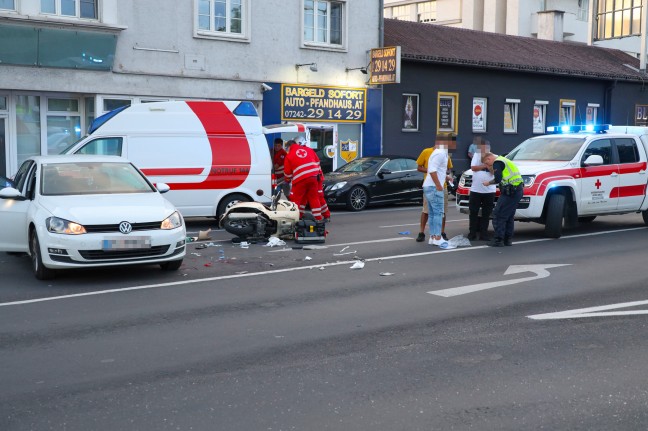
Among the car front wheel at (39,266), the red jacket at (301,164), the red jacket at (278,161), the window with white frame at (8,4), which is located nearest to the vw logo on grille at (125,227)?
the car front wheel at (39,266)

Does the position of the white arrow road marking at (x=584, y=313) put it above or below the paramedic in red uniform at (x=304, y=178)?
below

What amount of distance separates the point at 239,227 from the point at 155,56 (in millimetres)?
10489

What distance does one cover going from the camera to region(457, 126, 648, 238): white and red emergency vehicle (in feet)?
43.8

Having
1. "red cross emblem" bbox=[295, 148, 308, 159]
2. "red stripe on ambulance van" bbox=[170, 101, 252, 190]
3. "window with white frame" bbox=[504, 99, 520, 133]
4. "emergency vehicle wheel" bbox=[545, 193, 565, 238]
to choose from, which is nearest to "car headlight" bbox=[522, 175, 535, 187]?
"emergency vehicle wheel" bbox=[545, 193, 565, 238]

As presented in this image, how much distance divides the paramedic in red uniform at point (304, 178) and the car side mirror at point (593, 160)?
186 inches

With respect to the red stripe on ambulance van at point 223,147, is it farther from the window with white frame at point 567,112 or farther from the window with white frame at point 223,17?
the window with white frame at point 567,112

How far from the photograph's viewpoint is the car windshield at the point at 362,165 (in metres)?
20.4

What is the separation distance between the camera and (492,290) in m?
8.90

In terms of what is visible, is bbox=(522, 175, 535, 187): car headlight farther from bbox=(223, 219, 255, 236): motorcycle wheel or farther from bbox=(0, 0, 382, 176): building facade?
bbox=(0, 0, 382, 176): building facade

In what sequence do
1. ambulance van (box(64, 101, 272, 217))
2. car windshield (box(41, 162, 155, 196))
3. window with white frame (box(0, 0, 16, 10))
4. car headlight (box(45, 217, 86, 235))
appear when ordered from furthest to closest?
1. window with white frame (box(0, 0, 16, 10))
2. ambulance van (box(64, 101, 272, 217))
3. car windshield (box(41, 162, 155, 196))
4. car headlight (box(45, 217, 86, 235))

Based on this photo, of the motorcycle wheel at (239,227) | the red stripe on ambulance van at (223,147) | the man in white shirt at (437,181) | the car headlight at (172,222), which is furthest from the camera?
the red stripe on ambulance van at (223,147)

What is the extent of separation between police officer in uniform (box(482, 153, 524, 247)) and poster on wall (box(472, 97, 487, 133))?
18361 millimetres

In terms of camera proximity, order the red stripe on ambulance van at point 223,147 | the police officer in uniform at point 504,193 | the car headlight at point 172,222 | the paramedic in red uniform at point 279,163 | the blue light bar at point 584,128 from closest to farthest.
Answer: the car headlight at point 172,222
the police officer in uniform at point 504,193
the blue light bar at point 584,128
the red stripe on ambulance van at point 223,147
the paramedic in red uniform at point 279,163

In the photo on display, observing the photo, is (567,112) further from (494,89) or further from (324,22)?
(324,22)
